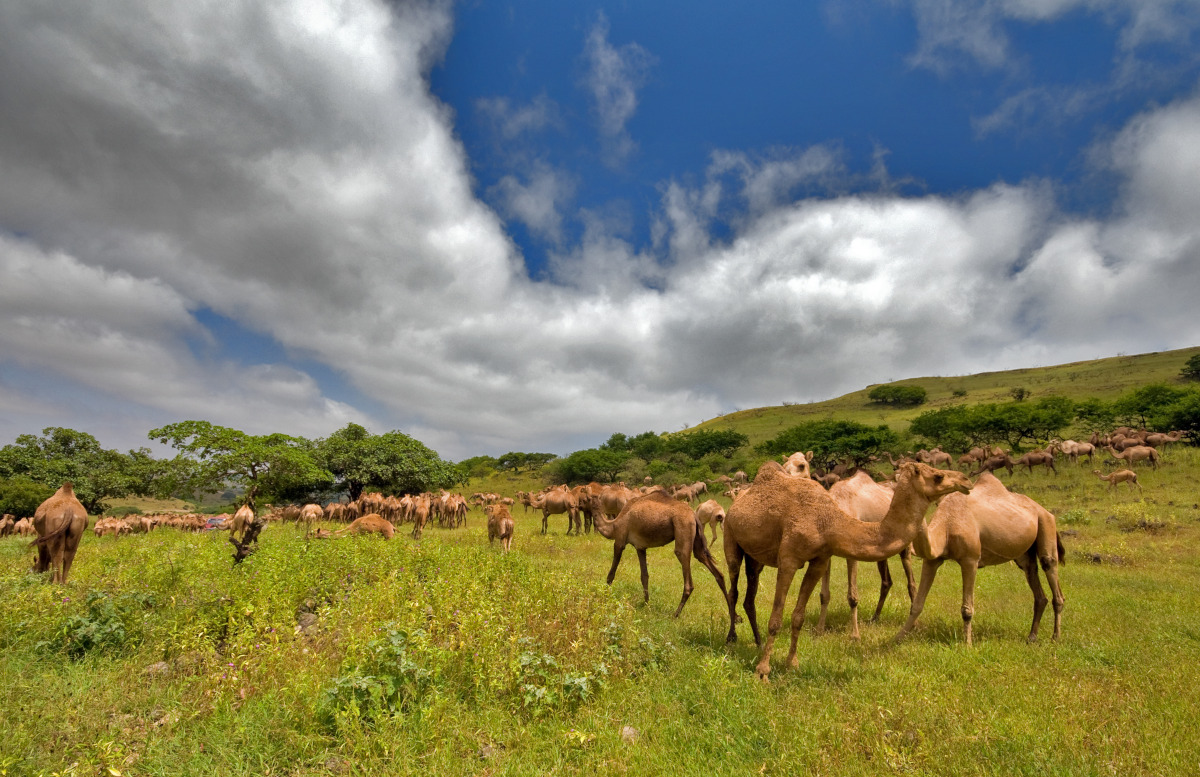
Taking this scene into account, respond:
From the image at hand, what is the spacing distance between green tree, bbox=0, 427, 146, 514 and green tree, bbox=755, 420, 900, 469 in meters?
55.9

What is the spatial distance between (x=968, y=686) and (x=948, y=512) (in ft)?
9.95

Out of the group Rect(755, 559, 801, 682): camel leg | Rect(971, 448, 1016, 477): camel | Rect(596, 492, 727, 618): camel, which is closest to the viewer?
Rect(755, 559, 801, 682): camel leg

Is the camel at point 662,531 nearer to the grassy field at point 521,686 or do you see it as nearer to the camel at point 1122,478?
the grassy field at point 521,686

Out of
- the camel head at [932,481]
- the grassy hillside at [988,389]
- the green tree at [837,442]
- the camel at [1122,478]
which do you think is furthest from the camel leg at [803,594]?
the grassy hillside at [988,389]

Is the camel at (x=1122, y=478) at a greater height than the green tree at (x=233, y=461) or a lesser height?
lesser

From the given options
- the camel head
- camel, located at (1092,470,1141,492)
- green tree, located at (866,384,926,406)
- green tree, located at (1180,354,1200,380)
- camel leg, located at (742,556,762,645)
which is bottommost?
camel, located at (1092,470,1141,492)

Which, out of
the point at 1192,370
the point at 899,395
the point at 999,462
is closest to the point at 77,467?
the point at 999,462

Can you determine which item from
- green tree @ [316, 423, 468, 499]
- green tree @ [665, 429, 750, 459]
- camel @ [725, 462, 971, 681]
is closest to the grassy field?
camel @ [725, 462, 971, 681]

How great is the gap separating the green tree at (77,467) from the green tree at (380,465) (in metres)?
12.3

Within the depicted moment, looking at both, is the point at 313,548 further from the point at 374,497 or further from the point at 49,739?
the point at 374,497

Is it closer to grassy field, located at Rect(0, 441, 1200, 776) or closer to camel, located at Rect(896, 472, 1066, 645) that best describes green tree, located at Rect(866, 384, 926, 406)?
grassy field, located at Rect(0, 441, 1200, 776)

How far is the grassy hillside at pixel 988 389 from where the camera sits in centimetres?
6781

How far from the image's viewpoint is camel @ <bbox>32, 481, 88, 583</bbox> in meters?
10.4

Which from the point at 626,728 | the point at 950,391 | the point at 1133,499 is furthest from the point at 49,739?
the point at 950,391
